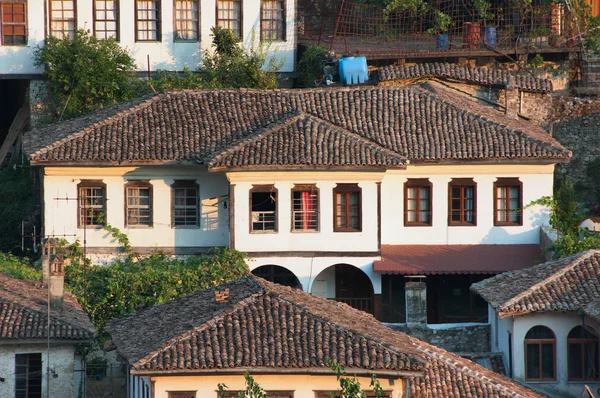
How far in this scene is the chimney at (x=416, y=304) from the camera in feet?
128

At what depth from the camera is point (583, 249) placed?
4009 centimetres

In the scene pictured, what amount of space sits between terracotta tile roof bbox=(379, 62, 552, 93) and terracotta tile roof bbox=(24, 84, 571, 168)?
369 centimetres

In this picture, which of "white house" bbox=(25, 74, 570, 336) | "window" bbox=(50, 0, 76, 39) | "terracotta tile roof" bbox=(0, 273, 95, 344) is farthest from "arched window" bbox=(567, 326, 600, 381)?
"window" bbox=(50, 0, 76, 39)

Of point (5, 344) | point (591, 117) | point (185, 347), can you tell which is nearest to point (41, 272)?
point (5, 344)

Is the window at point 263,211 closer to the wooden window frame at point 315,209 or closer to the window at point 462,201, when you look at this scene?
the wooden window frame at point 315,209

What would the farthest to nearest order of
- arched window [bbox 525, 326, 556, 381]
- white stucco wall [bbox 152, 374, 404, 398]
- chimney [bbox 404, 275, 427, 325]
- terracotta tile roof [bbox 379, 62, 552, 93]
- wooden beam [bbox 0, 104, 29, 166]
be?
wooden beam [bbox 0, 104, 29, 166] → terracotta tile roof [bbox 379, 62, 552, 93] → chimney [bbox 404, 275, 427, 325] → arched window [bbox 525, 326, 556, 381] → white stucco wall [bbox 152, 374, 404, 398]

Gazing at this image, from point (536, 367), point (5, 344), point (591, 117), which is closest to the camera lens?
point (5, 344)

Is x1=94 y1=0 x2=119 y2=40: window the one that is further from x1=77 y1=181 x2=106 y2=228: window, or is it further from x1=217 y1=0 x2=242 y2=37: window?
x1=77 y1=181 x2=106 y2=228: window

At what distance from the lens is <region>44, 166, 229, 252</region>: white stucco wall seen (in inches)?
1660

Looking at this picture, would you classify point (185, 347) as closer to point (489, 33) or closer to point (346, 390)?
point (346, 390)

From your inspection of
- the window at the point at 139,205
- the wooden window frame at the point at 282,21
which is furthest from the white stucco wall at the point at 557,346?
the wooden window frame at the point at 282,21

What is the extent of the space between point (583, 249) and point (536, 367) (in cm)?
549

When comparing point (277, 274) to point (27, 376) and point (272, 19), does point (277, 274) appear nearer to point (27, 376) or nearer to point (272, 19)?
point (27, 376)

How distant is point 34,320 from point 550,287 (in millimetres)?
11578
